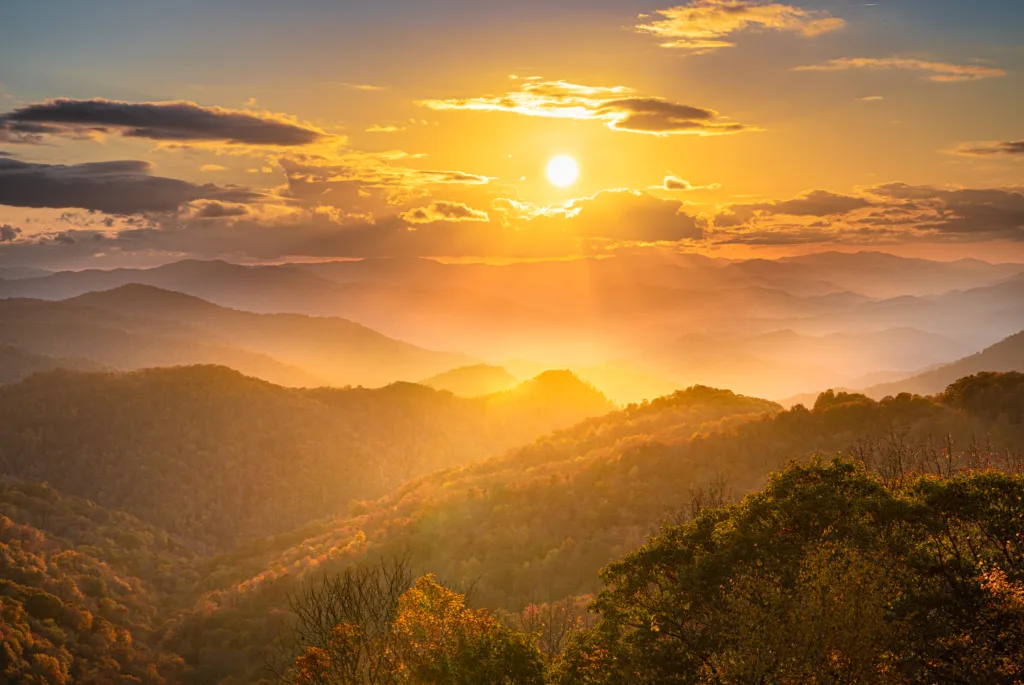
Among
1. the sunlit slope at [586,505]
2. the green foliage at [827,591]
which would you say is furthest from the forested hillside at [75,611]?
the green foliage at [827,591]

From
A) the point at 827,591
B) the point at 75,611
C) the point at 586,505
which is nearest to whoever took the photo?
the point at 827,591

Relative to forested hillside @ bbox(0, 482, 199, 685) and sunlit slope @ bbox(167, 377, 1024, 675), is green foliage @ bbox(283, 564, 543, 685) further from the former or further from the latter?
forested hillside @ bbox(0, 482, 199, 685)

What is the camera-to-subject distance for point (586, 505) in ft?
524

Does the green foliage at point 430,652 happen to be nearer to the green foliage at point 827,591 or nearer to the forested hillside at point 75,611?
the green foliage at point 827,591

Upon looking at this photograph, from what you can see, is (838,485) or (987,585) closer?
(987,585)

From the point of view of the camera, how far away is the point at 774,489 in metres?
37.6

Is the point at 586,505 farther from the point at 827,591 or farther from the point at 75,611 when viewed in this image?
the point at 827,591

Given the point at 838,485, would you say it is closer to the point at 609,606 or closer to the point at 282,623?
the point at 609,606

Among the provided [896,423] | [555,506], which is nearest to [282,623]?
[555,506]

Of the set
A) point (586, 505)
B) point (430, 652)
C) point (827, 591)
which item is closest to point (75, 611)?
point (586, 505)

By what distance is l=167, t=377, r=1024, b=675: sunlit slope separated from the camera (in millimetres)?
134375

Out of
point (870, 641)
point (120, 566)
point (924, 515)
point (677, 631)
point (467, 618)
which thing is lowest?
point (120, 566)

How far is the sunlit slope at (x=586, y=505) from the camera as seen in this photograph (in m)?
134

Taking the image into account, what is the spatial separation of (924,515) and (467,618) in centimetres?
2272
